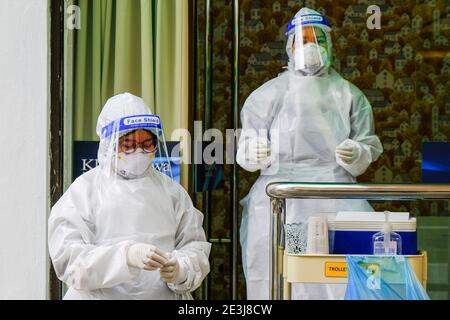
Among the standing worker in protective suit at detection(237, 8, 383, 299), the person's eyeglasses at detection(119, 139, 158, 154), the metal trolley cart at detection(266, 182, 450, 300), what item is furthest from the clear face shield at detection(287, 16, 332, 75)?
the person's eyeglasses at detection(119, 139, 158, 154)

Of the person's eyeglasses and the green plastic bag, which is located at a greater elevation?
the person's eyeglasses

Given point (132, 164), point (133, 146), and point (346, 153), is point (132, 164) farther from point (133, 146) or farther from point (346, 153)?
point (346, 153)

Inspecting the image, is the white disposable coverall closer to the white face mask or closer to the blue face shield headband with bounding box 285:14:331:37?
the blue face shield headband with bounding box 285:14:331:37

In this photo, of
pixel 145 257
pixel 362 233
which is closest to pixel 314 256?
pixel 362 233

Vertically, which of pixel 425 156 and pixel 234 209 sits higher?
pixel 425 156

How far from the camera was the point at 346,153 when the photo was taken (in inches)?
100

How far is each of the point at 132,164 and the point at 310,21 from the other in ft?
2.34

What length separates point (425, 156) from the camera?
2553mm
